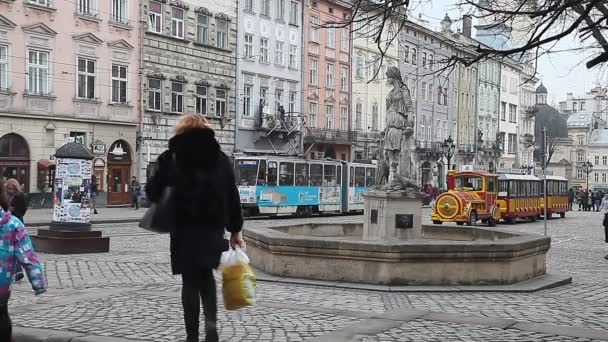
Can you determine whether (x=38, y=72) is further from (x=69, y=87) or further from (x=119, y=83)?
(x=119, y=83)

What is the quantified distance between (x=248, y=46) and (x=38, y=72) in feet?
56.4

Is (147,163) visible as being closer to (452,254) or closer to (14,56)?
(14,56)

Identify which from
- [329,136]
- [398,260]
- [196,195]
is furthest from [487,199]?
[196,195]

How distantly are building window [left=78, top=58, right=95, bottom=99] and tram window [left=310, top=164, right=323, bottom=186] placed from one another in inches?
466

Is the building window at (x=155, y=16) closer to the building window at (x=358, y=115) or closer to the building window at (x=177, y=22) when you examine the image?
the building window at (x=177, y=22)

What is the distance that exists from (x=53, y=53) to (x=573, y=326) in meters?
32.4

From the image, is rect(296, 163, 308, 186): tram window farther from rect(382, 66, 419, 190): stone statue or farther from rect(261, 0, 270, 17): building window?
rect(382, 66, 419, 190): stone statue

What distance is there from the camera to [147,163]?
1647 inches

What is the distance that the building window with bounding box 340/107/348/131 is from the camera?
6094 centimetres

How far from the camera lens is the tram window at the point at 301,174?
3881 centimetres

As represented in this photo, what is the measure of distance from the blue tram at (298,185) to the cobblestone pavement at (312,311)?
21.8 meters

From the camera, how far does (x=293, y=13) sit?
178 ft

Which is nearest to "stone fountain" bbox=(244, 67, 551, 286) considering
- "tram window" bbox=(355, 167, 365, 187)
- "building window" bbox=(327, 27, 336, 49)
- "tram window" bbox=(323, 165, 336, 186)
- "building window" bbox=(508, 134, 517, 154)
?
"tram window" bbox=(323, 165, 336, 186)

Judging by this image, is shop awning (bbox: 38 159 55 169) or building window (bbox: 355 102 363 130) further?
building window (bbox: 355 102 363 130)
